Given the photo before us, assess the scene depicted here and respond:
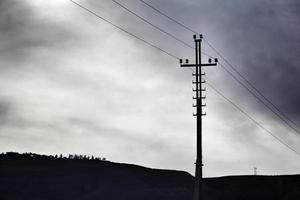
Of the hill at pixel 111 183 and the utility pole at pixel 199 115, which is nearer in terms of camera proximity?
the utility pole at pixel 199 115

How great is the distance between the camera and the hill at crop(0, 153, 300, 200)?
110 metres

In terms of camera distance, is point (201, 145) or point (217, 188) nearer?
point (201, 145)

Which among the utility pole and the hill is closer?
the utility pole

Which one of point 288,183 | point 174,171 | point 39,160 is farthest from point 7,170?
point 288,183

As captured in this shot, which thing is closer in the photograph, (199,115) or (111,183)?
(199,115)

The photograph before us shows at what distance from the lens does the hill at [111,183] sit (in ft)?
362

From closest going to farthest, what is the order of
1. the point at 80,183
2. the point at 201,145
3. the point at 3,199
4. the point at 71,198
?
1. the point at 201,145
2. the point at 3,199
3. the point at 71,198
4. the point at 80,183

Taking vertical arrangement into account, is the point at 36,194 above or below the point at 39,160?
below

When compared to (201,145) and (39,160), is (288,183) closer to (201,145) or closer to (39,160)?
(39,160)

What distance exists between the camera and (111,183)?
388 feet

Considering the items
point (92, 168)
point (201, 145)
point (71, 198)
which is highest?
point (92, 168)

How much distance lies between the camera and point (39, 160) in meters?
135

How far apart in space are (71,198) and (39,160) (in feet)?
88.2

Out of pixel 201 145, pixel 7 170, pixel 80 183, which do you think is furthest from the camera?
pixel 7 170
